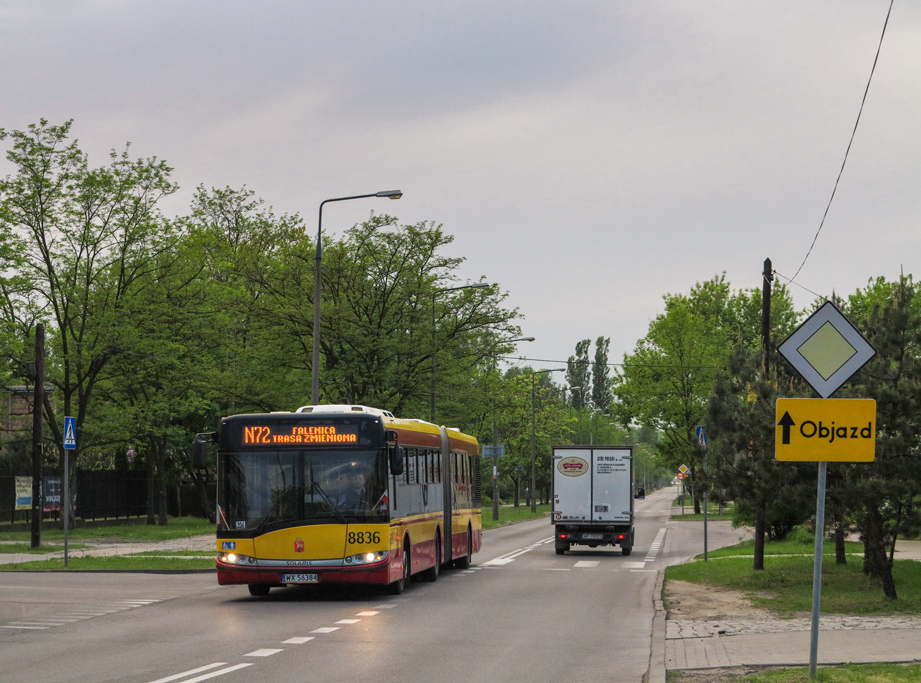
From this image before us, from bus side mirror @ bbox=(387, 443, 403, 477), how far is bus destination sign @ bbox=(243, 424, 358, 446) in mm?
583

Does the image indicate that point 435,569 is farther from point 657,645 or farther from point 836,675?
point 836,675

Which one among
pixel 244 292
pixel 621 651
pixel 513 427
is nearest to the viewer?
pixel 621 651

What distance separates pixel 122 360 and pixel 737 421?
3000cm

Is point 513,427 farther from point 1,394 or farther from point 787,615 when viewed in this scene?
point 787,615

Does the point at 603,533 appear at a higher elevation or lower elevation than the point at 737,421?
lower

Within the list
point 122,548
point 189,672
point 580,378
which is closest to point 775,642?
point 189,672

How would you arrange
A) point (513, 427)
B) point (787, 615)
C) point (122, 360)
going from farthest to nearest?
point (513, 427), point (122, 360), point (787, 615)

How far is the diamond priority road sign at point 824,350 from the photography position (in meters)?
9.31

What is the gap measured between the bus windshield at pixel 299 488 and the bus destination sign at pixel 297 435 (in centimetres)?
15

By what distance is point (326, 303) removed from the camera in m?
42.6

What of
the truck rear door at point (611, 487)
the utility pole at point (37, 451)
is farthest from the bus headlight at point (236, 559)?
the truck rear door at point (611, 487)

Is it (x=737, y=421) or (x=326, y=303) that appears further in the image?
(x=326, y=303)

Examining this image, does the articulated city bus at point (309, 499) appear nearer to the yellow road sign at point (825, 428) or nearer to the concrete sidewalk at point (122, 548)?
the yellow road sign at point (825, 428)

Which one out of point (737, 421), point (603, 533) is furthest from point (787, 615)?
point (603, 533)
